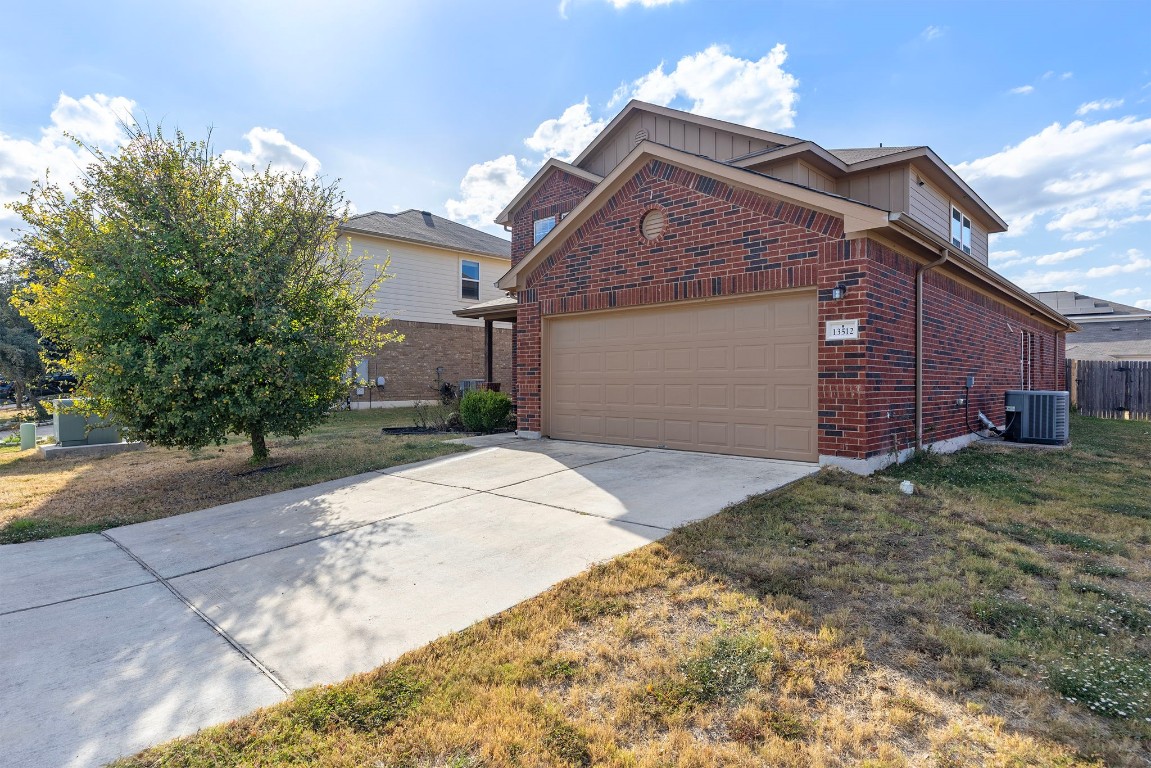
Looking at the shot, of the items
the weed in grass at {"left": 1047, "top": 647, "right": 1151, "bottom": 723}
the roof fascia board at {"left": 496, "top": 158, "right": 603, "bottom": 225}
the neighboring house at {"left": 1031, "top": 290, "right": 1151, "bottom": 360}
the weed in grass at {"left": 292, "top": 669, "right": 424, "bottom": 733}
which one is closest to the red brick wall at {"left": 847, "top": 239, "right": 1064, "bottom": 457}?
the weed in grass at {"left": 1047, "top": 647, "right": 1151, "bottom": 723}

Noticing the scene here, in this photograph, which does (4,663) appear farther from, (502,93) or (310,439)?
(502,93)

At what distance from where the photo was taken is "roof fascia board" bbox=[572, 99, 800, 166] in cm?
1159

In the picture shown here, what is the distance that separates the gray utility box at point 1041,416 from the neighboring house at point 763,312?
57cm

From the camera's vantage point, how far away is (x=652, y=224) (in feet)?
28.8

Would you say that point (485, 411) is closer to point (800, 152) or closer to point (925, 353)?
point (925, 353)

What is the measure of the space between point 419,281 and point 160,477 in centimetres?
1304

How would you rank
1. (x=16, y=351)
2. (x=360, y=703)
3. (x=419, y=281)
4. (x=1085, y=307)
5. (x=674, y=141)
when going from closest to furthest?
(x=360, y=703), (x=674, y=141), (x=419, y=281), (x=16, y=351), (x=1085, y=307)

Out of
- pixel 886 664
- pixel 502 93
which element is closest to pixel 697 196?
pixel 502 93

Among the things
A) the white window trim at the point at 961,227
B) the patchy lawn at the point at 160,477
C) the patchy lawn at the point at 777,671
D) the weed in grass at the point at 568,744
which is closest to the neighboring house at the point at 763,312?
the white window trim at the point at 961,227

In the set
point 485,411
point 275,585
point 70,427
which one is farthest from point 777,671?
point 70,427

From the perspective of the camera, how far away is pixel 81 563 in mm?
4465

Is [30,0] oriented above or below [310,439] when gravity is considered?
above

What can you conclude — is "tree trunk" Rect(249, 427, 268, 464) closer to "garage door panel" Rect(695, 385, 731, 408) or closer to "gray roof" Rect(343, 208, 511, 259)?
"garage door panel" Rect(695, 385, 731, 408)

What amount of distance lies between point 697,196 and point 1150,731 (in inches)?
288
